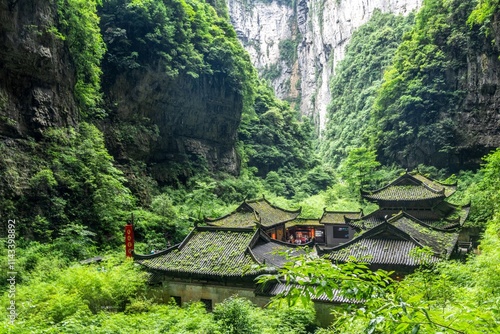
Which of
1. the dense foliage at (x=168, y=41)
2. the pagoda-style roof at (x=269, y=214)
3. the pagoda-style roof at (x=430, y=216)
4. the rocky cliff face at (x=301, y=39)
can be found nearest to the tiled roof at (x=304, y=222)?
the pagoda-style roof at (x=269, y=214)

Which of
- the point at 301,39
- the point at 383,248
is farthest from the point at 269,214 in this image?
the point at 301,39

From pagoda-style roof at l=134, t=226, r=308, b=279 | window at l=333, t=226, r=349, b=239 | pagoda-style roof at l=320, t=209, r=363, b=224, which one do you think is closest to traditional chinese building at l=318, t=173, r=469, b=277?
pagoda-style roof at l=134, t=226, r=308, b=279

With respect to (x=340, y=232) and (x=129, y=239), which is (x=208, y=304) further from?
(x=340, y=232)

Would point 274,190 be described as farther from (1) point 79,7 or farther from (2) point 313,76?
(2) point 313,76

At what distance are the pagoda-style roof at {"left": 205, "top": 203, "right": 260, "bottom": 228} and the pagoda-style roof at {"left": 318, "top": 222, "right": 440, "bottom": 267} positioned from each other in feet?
29.0

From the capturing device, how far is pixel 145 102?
A: 1325 inches

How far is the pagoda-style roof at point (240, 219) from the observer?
25.3 m

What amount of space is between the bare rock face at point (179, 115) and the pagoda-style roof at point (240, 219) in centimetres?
1079

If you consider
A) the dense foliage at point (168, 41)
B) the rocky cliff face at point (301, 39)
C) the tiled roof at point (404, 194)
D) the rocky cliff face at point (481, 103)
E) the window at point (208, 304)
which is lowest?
the window at point (208, 304)

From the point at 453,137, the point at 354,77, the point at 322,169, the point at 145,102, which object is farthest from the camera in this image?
the point at 354,77

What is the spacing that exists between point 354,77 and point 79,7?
58618 millimetres

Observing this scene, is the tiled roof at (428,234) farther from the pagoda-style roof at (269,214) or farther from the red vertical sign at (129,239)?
the red vertical sign at (129,239)

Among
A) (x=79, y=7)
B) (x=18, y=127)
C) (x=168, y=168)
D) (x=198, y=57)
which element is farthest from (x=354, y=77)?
(x=18, y=127)

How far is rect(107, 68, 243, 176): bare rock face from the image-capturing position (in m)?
32.6
